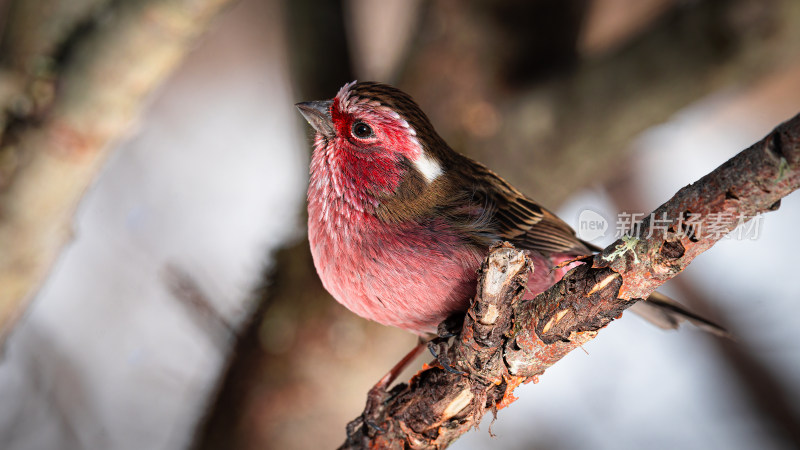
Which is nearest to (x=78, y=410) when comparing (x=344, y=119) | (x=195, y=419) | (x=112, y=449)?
(x=112, y=449)

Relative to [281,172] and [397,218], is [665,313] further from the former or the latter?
[281,172]

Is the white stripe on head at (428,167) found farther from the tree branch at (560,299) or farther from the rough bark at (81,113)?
the rough bark at (81,113)

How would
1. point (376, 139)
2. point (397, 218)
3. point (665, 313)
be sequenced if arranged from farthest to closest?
point (665, 313)
point (376, 139)
point (397, 218)

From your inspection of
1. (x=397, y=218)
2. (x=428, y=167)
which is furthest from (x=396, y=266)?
(x=428, y=167)

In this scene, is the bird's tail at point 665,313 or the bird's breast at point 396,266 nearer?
the bird's breast at point 396,266

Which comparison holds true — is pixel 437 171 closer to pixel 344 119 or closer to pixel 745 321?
pixel 344 119

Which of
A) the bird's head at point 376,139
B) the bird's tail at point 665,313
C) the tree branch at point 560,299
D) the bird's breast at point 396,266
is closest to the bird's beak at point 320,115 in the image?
the bird's head at point 376,139
